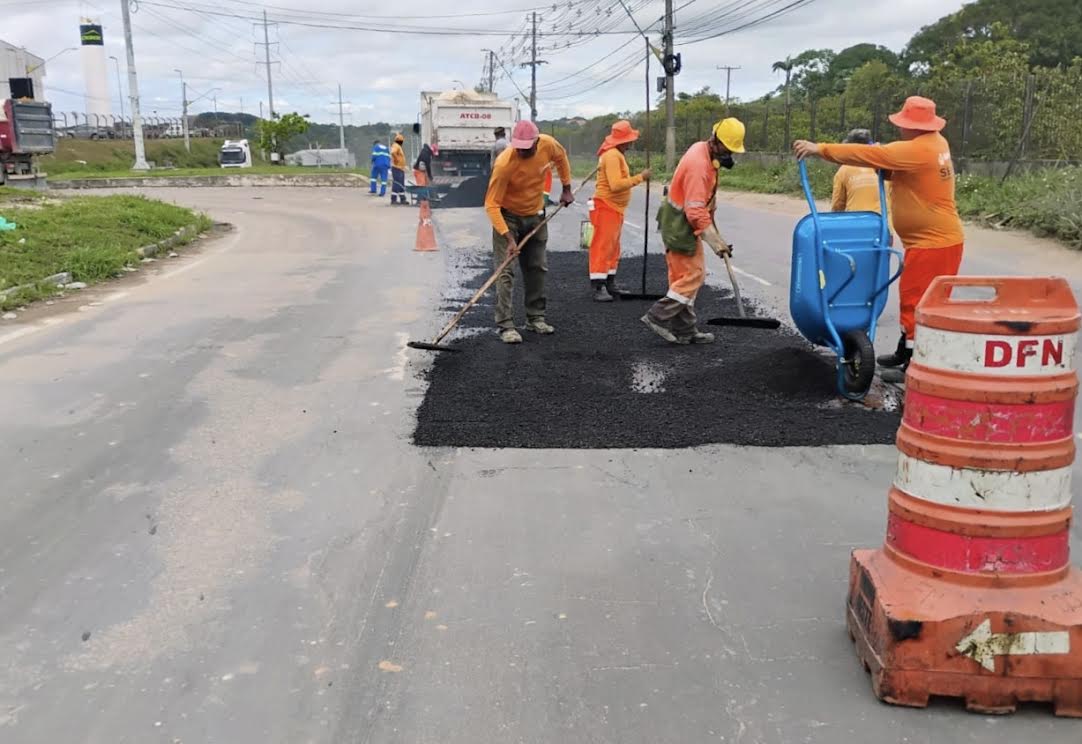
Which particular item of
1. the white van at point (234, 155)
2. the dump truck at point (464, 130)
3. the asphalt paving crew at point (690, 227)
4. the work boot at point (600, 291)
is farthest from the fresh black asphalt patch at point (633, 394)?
the white van at point (234, 155)

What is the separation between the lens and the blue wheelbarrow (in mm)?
5648

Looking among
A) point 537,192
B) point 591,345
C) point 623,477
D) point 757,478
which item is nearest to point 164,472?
point 623,477

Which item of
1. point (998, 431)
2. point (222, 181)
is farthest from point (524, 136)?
point (222, 181)

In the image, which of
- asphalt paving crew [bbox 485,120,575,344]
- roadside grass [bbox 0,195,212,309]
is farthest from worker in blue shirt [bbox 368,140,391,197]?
asphalt paving crew [bbox 485,120,575,344]

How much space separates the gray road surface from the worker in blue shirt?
20621 mm

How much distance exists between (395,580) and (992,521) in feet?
6.79

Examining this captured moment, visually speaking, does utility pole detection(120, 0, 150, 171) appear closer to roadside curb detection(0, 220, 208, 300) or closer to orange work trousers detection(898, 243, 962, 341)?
roadside curb detection(0, 220, 208, 300)

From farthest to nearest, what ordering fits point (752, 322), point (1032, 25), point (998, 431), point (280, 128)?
point (280, 128)
point (1032, 25)
point (752, 322)
point (998, 431)

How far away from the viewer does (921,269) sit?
A: 5898 millimetres

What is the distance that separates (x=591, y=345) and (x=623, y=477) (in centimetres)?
282

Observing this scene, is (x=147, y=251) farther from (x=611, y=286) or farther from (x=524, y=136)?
(x=524, y=136)

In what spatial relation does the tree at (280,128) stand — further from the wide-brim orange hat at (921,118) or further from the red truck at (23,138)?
the wide-brim orange hat at (921,118)

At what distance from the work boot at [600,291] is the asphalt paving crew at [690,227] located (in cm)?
180

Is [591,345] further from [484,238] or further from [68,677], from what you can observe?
[484,238]
